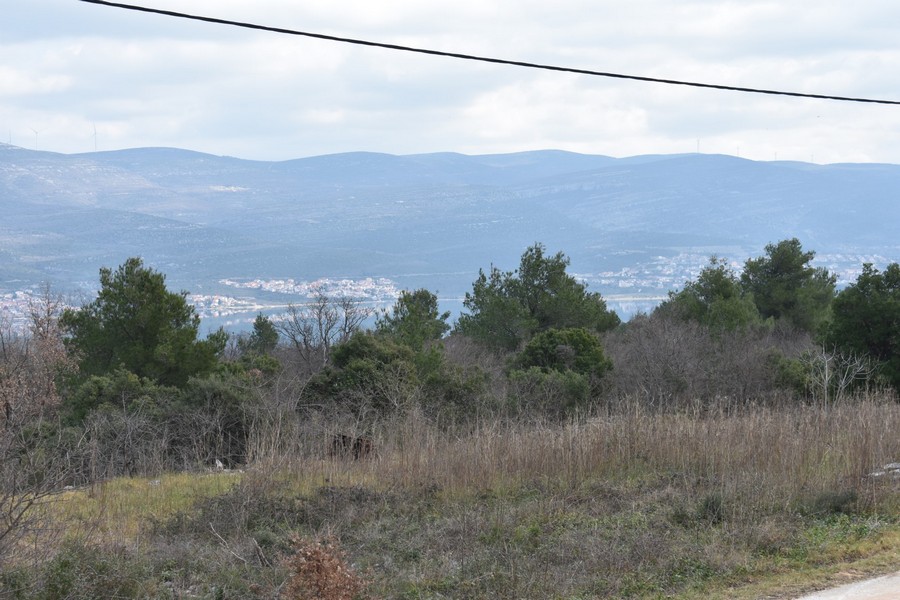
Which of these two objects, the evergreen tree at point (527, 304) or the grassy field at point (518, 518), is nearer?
the grassy field at point (518, 518)

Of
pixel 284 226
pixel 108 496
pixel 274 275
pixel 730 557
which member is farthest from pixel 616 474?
pixel 284 226

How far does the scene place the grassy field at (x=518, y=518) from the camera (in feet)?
24.3

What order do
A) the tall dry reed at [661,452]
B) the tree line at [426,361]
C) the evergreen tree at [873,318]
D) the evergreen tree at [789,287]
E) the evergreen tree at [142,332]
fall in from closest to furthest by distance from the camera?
the tall dry reed at [661,452], the tree line at [426,361], the evergreen tree at [873,318], the evergreen tree at [142,332], the evergreen tree at [789,287]

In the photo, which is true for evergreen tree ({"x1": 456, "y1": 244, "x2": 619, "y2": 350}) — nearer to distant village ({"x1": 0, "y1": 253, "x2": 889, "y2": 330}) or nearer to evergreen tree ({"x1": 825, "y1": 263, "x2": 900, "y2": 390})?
evergreen tree ({"x1": 825, "y1": 263, "x2": 900, "y2": 390})

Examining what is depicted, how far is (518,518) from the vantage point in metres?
9.49

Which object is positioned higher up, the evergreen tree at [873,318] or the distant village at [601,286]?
the distant village at [601,286]

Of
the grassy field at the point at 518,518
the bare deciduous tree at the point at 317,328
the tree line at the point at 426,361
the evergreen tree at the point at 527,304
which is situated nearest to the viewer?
the grassy field at the point at 518,518

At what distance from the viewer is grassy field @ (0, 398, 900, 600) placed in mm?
7398

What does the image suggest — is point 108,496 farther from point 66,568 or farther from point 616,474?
point 616,474

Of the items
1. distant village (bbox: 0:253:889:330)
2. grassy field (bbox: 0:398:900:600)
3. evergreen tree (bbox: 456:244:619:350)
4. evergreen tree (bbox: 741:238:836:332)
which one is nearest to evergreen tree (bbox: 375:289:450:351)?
evergreen tree (bbox: 456:244:619:350)

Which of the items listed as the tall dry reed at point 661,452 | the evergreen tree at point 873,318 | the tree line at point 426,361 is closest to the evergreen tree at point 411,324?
the tree line at point 426,361

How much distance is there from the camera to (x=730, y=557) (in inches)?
307

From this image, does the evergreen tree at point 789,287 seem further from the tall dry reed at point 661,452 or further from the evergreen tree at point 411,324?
the tall dry reed at point 661,452

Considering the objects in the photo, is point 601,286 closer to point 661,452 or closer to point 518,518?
point 661,452
